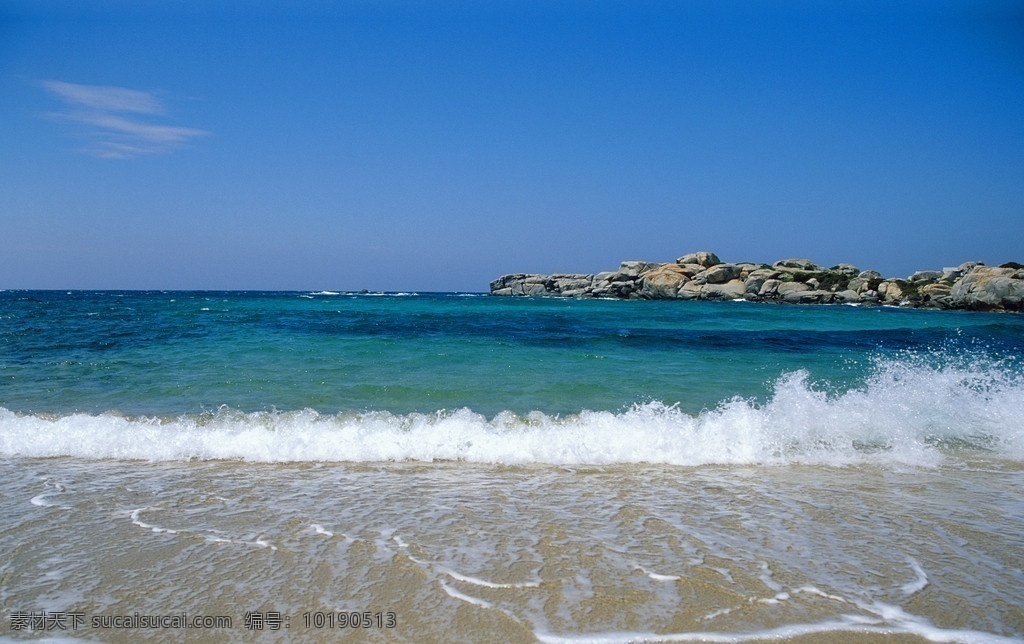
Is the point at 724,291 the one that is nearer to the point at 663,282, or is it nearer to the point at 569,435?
the point at 663,282

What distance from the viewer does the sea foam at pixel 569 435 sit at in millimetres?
6984

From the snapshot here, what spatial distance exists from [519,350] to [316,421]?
9.09 m

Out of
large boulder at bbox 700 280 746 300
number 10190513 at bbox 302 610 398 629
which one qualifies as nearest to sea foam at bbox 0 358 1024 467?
number 10190513 at bbox 302 610 398 629

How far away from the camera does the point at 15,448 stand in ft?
23.0

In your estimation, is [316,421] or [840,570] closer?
[840,570]

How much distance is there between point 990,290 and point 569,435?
5631 centimetres

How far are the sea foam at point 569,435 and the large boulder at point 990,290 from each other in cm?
4966

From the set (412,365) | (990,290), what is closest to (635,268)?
(990,290)

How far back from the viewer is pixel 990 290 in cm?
4800

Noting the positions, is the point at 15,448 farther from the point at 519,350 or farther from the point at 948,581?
the point at 519,350

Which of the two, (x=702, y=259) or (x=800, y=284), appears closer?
(x=800, y=284)

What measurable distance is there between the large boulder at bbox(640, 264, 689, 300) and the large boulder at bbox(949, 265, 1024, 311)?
2770 centimetres

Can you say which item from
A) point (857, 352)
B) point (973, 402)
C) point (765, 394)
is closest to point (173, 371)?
point (765, 394)

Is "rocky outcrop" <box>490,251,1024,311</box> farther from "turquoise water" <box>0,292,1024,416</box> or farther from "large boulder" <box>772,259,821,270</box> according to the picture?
"turquoise water" <box>0,292,1024,416</box>
